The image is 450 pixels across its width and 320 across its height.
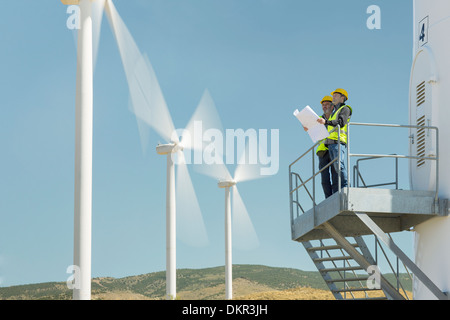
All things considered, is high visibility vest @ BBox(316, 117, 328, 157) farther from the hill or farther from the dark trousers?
the hill

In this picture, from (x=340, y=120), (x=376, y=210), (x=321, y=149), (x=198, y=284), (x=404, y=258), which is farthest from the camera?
(x=198, y=284)

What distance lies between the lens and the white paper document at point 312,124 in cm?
2080

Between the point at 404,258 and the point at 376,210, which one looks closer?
the point at 404,258

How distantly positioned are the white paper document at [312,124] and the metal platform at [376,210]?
1.55 meters

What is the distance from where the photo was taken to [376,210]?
20547 millimetres

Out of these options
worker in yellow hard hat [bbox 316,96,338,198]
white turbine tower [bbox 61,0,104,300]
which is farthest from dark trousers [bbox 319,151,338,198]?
white turbine tower [bbox 61,0,104,300]

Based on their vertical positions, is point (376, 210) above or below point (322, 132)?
below

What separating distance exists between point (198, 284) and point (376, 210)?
92.6 meters

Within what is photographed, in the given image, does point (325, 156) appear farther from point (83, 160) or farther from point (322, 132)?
point (83, 160)

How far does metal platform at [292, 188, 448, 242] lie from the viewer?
2038 cm

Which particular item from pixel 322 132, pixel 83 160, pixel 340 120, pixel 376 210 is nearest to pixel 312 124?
pixel 322 132

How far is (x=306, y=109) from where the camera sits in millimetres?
20828

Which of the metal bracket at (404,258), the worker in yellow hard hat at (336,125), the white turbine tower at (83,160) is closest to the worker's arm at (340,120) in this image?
the worker in yellow hard hat at (336,125)

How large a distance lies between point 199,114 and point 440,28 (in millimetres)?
23010
